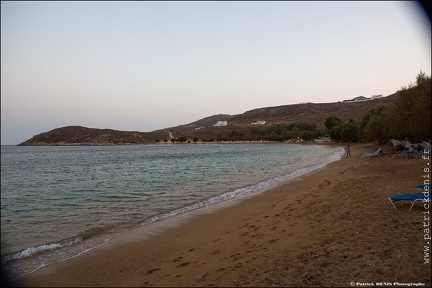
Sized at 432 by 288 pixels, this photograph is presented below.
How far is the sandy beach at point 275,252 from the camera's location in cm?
493

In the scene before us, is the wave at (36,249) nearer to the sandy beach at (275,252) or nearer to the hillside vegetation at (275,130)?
the sandy beach at (275,252)

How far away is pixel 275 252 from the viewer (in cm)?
647

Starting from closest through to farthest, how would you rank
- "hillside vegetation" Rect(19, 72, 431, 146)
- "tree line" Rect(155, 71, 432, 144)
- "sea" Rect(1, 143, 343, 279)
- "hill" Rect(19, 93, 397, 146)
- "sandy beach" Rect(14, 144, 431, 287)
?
1. "sandy beach" Rect(14, 144, 431, 287)
2. "sea" Rect(1, 143, 343, 279)
3. "tree line" Rect(155, 71, 432, 144)
4. "hillside vegetation" Rect(19, 72, 431, 146)
5. "hill" Rect(19, 93, 397, 146)

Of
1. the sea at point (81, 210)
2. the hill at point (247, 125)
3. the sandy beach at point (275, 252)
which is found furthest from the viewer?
the hill at point (247, 125)

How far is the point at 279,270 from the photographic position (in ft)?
17.4

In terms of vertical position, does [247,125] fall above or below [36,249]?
above

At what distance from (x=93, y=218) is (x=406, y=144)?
28.9m

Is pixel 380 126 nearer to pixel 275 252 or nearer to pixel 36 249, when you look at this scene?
pixel 275 252

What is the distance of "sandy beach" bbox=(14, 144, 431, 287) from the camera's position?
493 cm

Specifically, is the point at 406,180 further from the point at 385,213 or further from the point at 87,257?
the point at 87,257

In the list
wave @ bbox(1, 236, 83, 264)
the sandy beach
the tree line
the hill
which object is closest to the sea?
wave @ bbox(1, 236, 83, 264)

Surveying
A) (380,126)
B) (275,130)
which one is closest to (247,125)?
(275,130)

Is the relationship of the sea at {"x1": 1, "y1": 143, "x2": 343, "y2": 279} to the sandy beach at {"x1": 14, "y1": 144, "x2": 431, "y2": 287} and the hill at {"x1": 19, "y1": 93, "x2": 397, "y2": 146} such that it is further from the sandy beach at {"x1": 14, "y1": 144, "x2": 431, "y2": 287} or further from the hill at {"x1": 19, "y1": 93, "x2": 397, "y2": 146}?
the hill at {"x1": 19, "y1": 93, "x2": 397, "y2": 146}

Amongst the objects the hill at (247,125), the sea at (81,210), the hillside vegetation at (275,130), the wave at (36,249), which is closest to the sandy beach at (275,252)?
the sea at (81,210)
